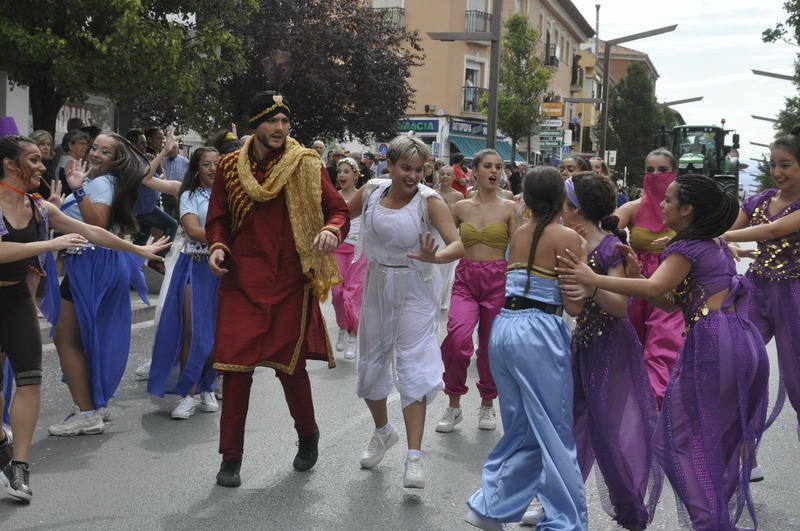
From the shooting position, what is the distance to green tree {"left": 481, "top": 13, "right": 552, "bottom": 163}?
127 ft

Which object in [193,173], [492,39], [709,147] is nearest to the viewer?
[193,173]

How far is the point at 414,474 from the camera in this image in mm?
5441

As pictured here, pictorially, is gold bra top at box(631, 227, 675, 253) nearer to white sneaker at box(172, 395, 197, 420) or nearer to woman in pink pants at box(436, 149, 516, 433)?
woman in pink pants at box(436, 149, 516, 433)

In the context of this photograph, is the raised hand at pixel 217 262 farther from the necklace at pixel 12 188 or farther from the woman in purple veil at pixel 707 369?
the woman in purple veil at pixel 707 369

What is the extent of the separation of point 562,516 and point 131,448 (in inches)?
120

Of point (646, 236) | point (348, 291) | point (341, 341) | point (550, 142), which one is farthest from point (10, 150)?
point (550, 142)

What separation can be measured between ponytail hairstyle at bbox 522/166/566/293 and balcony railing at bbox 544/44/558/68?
51.5 meters

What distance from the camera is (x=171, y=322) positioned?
734cm

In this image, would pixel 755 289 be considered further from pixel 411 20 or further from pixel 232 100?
pixel 411 20

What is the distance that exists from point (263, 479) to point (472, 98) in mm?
39573

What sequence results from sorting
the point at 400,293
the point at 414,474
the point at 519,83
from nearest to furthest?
the point at 414,474
the point at 400,293
the point at 519,83

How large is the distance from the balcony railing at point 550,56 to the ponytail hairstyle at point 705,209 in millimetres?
51574

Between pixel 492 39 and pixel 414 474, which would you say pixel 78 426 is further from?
pixel 492 39

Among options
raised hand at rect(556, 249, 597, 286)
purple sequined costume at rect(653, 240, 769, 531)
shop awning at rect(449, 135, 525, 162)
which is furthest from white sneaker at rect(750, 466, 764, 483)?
shop awning at rect(449, 135, 525, 162)
